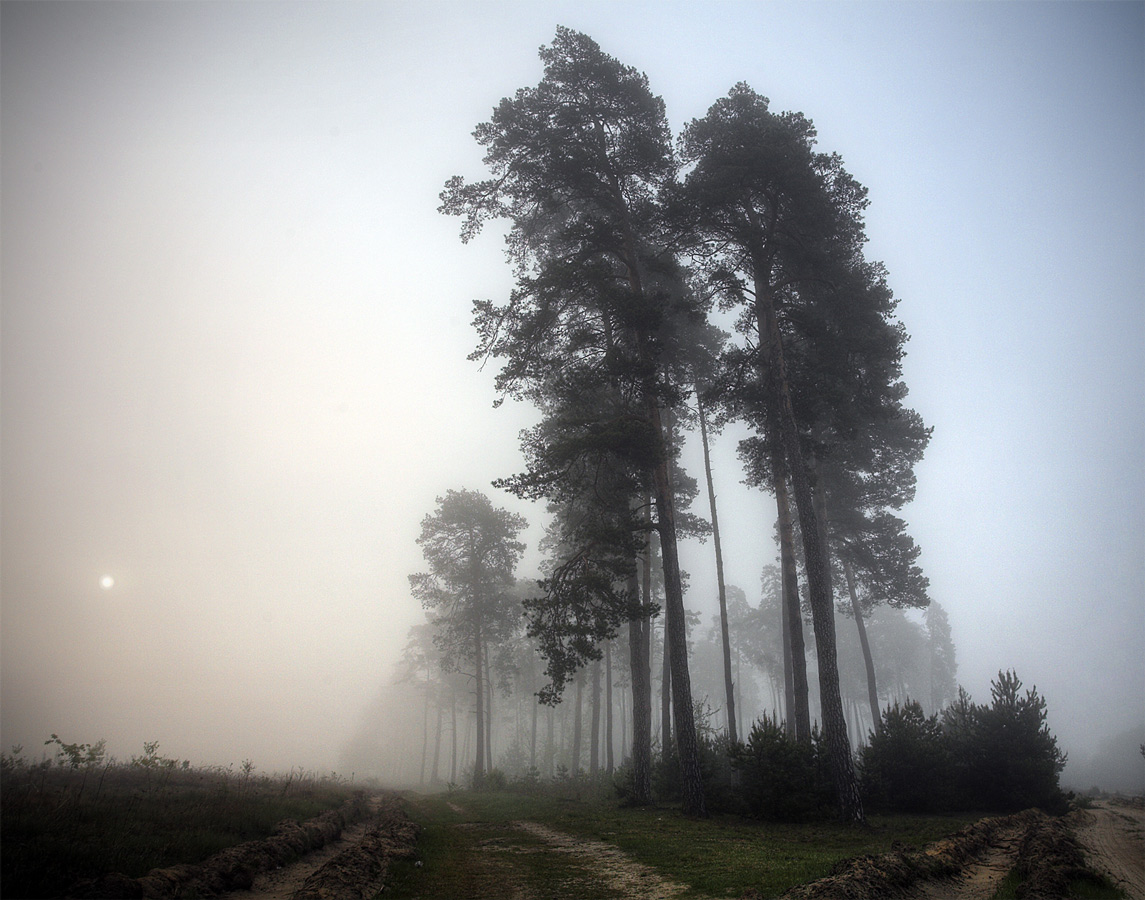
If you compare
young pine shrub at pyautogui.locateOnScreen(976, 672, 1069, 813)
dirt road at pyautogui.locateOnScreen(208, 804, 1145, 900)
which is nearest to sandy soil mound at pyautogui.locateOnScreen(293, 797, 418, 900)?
dirt road at pyautogui.locateOnScreen(208, 804, 1145, 900)

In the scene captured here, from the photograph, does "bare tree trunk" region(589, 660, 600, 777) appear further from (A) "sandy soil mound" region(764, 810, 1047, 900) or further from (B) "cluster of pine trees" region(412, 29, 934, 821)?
(A) "sandy soil mound" region(764, 810, 1047, 900)

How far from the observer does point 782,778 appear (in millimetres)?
12367

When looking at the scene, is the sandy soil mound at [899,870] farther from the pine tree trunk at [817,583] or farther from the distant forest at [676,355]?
the distant forest at [676,355]

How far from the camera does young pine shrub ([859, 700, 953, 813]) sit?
13.7m

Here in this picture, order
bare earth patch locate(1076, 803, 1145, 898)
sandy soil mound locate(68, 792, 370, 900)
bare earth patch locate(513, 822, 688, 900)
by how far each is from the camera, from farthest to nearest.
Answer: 1. bare earth patch locate(1076, 803, 1145, 898)
2. bare earth patch locate(513, 822, 688, 900)
3. sandy soil mound locate(68, 792, 370, 900)

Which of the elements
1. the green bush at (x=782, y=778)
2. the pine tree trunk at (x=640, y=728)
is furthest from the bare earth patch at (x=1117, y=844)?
the pine tree trunk at (x=640, y=728)

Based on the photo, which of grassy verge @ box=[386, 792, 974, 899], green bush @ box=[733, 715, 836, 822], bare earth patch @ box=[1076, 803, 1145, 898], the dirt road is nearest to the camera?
the dirt road

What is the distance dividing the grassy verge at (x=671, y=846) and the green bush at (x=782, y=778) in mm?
539

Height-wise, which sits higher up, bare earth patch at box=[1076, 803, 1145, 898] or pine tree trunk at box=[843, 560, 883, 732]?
pine tree trunk at box=[843, 560, 883, 732]

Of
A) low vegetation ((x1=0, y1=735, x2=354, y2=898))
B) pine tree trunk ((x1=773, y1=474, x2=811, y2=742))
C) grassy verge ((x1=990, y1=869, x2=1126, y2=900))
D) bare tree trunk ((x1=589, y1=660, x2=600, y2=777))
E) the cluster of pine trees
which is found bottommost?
bare tree trunk ((x1=589, y1=660, x2=600, y2=777))

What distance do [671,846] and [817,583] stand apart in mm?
7671

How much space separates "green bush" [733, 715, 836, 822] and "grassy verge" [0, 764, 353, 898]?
1050cm

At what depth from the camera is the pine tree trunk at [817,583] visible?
479 inches

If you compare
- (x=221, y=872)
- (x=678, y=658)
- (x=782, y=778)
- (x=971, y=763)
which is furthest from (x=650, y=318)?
(x=971, y=763)
